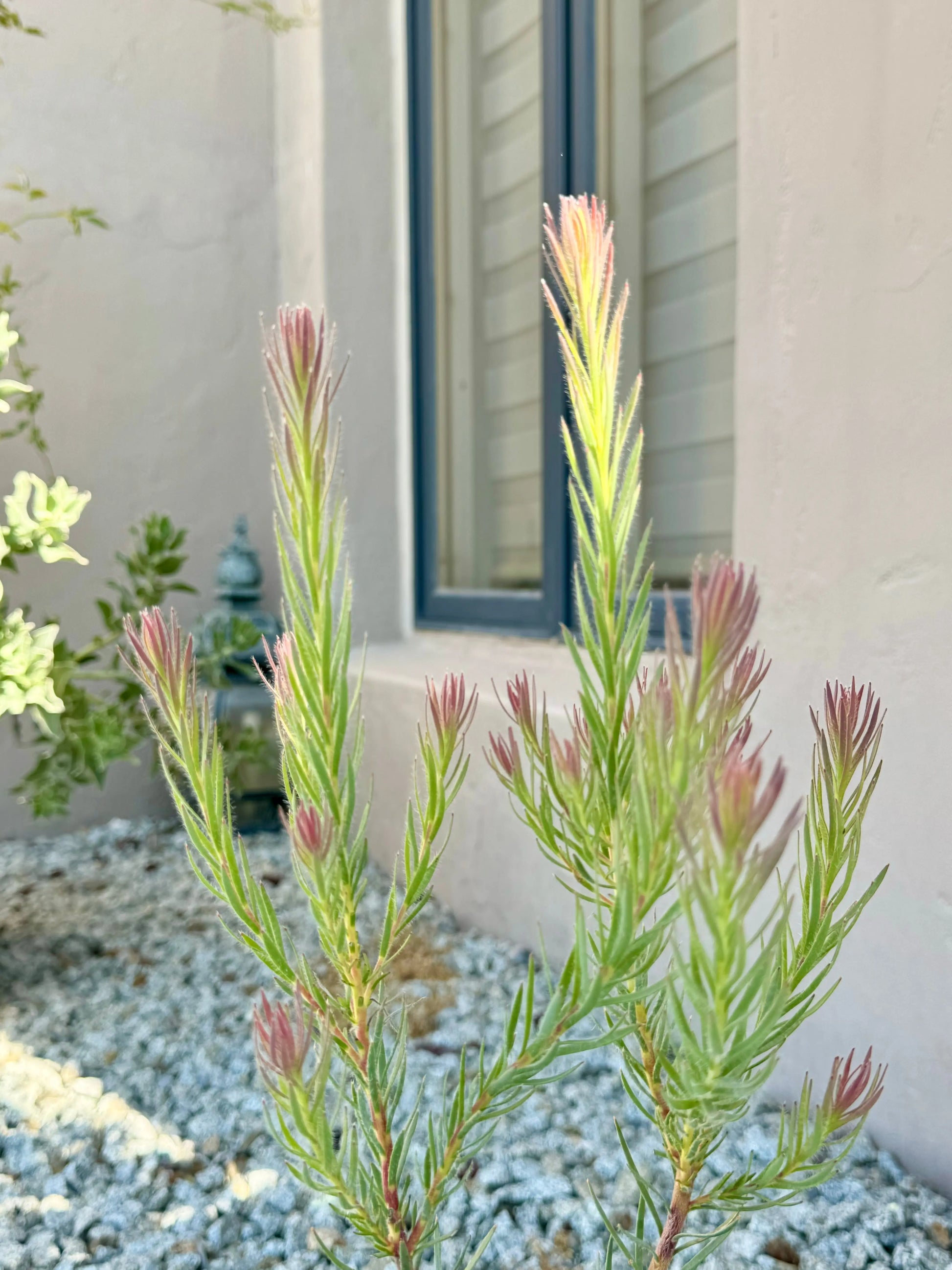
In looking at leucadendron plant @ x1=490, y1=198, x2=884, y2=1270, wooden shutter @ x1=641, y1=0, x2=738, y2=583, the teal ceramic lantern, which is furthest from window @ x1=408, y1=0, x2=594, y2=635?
leucadendron plant @ x1=490, y1=198, x2=884, y2=1270

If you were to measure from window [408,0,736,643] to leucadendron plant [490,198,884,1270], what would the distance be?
1.04 metres

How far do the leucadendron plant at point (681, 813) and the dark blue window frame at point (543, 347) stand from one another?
104 cm

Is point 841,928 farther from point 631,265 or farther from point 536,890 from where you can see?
point 631,265

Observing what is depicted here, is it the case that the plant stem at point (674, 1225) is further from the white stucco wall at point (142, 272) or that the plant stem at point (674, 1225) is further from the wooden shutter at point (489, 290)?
the white stucco wall at point (142, 272)

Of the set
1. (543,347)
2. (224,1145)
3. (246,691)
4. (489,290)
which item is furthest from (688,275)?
(224,1145)

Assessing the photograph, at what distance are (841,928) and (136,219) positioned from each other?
2.66 m

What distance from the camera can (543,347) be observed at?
2221 mm

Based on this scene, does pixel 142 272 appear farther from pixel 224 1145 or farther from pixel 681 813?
pixel 681 813

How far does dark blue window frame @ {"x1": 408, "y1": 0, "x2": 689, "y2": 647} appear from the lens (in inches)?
77.2

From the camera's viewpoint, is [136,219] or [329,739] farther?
[136,219]

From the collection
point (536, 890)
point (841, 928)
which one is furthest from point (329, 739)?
point (536, 890)

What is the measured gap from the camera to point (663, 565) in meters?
1.99

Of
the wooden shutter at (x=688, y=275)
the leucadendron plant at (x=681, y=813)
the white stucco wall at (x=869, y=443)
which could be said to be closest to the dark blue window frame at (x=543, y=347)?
the wooden shutter at (x=688, y=275)

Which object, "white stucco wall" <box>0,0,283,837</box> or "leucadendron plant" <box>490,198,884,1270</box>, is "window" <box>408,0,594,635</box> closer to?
"white stucco wall" <box>0,0,283,837</box>
